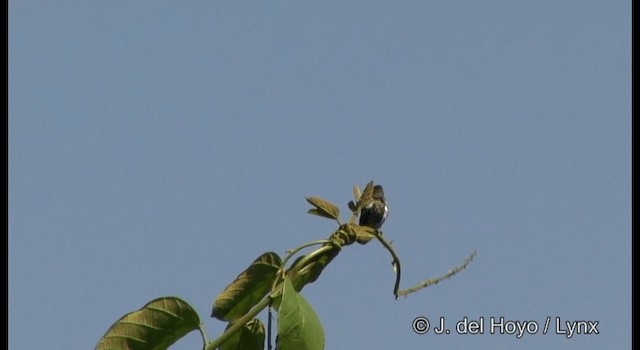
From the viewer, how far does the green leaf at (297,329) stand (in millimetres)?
1481

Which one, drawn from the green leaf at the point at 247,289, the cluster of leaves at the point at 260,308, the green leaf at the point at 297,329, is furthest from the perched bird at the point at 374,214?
the green leaf at the point at 297,329

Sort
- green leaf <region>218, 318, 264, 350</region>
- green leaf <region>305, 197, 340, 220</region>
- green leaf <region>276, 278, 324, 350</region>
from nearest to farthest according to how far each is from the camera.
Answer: green leaf <region>276, 278, 324, 350</region>, green leaf <region>218, 318, 264, 350</region>, green leaf <region>305, 197, 340, 220</region>

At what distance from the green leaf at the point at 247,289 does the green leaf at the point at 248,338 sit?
0.04 meters

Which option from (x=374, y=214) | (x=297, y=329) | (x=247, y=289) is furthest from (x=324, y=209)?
(x=297, y=329)

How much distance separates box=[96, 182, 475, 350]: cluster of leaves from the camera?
4.91 ft

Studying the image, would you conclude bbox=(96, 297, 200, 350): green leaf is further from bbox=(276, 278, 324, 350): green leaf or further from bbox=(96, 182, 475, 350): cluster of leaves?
bbox=(276, 278, 324, 350): green leaf

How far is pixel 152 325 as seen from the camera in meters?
1.59

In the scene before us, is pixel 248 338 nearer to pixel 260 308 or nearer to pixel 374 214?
pixel 260 308

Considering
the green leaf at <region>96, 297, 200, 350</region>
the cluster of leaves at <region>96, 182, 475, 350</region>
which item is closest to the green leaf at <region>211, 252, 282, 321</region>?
the cluster of leaves at <region>96, 182, 475, 350</region>

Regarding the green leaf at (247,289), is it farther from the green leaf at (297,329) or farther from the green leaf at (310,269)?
the green leaf at (297,329)

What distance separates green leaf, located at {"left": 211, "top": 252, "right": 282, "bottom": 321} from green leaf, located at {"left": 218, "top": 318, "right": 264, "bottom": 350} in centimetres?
4

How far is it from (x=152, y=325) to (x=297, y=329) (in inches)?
9.8
